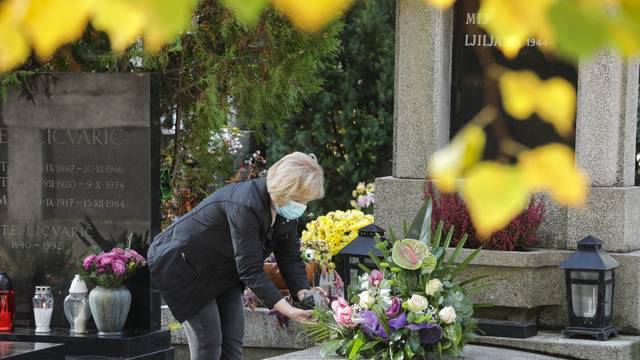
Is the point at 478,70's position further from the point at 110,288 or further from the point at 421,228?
the point at 110,288

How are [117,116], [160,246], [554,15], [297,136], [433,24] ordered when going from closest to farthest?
[554,15]
[160,246]
[117,116]
[433,24]
[297,136]

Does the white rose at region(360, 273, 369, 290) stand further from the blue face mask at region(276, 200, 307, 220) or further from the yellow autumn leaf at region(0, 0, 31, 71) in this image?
the yellow autumn leaf at region(0, 0, 31, 71)

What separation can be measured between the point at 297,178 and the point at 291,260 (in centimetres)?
66

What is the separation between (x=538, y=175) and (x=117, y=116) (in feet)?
19.9

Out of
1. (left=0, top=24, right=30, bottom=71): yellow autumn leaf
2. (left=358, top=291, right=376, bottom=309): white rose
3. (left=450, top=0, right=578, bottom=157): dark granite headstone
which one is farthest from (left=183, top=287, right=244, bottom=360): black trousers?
(left=0, top=24, right=30, bottom=71): yellow autumn leaf

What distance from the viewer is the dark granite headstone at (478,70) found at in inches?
300

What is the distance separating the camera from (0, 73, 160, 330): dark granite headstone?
7.12 meters

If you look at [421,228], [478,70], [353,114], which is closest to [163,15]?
[421,228]

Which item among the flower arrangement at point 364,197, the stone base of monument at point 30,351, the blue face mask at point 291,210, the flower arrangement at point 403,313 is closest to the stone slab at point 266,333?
the flower arrangement at point 403,313

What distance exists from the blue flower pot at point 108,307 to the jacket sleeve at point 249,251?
1957 millimetres

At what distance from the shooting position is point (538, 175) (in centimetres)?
134

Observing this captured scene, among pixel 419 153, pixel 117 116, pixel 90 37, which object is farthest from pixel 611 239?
pixel 90 37

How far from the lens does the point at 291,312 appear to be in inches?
202

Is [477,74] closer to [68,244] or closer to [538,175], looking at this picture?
[68,244]
